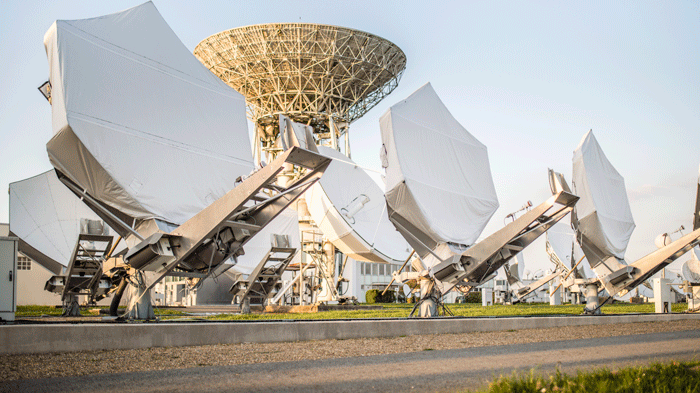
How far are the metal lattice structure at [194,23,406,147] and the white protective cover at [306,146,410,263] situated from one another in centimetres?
1093

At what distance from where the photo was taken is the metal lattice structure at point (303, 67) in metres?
44.8

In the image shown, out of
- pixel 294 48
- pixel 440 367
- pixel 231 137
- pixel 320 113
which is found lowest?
pixel 440 367

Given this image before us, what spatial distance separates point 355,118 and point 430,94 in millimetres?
29647

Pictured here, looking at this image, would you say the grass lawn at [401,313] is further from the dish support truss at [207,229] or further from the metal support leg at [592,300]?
the dish support truss at [207,229]

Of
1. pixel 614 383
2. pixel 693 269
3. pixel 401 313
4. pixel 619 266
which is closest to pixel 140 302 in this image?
pixel 401 313

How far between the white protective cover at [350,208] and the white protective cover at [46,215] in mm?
12532

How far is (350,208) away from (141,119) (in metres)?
21.1

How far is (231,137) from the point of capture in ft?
61.2

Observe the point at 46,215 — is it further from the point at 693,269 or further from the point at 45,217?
the point at 693,269

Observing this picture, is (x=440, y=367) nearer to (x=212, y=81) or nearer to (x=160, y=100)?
(x=160, y=100)

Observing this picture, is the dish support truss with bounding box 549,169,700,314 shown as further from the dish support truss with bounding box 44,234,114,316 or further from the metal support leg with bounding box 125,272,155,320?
the dish support truss with bounding box 44,234,114,316

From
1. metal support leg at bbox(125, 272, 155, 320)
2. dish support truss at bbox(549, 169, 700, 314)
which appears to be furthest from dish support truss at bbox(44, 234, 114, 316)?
dish support truss at bbox(549, 169, 700, 314)

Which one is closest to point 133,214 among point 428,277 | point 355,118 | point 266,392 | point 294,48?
point 428,277

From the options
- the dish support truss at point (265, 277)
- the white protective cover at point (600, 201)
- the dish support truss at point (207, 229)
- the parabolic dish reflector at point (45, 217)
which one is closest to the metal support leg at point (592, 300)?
the white protective cover at point (600, 201)
